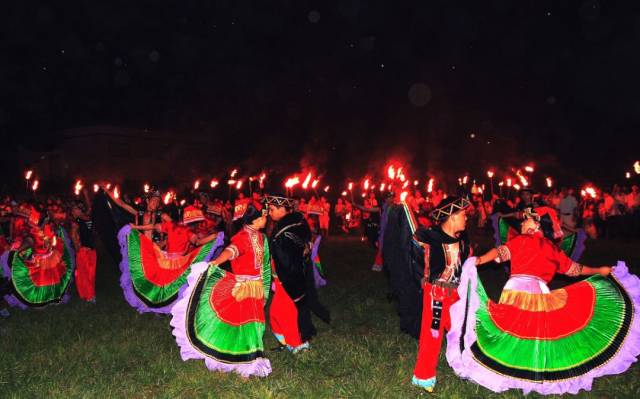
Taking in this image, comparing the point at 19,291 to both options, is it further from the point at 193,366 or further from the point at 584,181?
the point at 584,181

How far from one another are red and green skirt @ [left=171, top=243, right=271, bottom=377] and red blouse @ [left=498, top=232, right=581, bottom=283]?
2.73 metres

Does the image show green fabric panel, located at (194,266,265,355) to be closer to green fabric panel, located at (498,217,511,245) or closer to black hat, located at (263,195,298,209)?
black hat, located at (263,195,298,209)

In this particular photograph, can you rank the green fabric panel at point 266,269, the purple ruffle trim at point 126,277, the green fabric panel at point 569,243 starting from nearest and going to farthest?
the green fabric panel at point 266,269
the purple ruffle trim at point 126,277
the green fabric panel at point 569,243

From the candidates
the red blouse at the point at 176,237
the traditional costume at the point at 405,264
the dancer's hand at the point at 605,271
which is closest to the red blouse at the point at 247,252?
the traditional costume at the point at 405,264

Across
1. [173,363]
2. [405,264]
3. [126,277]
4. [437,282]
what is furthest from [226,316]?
[126,277]

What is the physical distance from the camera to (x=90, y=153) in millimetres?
40531

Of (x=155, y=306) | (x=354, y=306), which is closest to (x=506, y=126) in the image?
(x=354, y=306)

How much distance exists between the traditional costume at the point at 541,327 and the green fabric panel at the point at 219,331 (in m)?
2.07

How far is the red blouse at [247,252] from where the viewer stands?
20.1 feet

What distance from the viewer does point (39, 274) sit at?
9.52 meters

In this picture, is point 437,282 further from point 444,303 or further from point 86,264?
point 86,264

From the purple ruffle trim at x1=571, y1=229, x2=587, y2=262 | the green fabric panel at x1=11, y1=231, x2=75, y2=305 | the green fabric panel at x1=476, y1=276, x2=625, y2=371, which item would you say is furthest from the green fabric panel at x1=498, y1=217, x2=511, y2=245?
the green fabric panel at x1=11, y1=231, x2=75, y2=305

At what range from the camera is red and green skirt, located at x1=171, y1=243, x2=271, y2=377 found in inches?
225

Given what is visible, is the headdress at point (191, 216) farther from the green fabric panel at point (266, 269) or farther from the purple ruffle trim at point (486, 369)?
the purple ruffle trim at point (486, 369)
